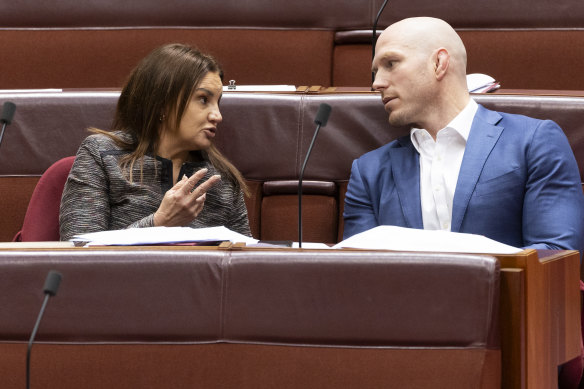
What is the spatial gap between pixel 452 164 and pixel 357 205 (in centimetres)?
8

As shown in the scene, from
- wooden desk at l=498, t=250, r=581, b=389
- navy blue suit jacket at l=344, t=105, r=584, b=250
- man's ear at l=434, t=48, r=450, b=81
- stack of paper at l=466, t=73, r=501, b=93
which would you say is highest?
man's ear at l=434, t=48, r=450, b=81

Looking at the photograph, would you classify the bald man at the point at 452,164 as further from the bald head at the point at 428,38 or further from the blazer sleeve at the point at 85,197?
the blazer sleeve at the point at 85,197

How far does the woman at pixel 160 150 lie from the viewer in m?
0.72

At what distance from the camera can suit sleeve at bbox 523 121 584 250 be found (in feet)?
2.12

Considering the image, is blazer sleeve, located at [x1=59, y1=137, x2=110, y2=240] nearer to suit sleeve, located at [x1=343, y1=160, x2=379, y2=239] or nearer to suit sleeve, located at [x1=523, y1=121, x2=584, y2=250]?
suit sleeve, located at [x1=343, y1=160, x2=379, y2=239]

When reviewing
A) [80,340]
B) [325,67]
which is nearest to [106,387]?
[80,340]

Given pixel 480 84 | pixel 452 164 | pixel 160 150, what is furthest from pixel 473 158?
pixel 160 150

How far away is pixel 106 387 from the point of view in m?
0.44

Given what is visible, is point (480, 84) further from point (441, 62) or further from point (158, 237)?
point (158, 237)

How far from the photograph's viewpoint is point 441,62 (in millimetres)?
749

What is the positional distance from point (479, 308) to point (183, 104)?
0.39 metres

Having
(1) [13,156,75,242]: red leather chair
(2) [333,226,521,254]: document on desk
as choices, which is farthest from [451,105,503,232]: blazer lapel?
(1) [13,156,75,242]: red leather chair

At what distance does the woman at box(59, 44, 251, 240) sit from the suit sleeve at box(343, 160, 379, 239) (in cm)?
9

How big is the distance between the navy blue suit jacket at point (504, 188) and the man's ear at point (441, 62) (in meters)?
0.05
